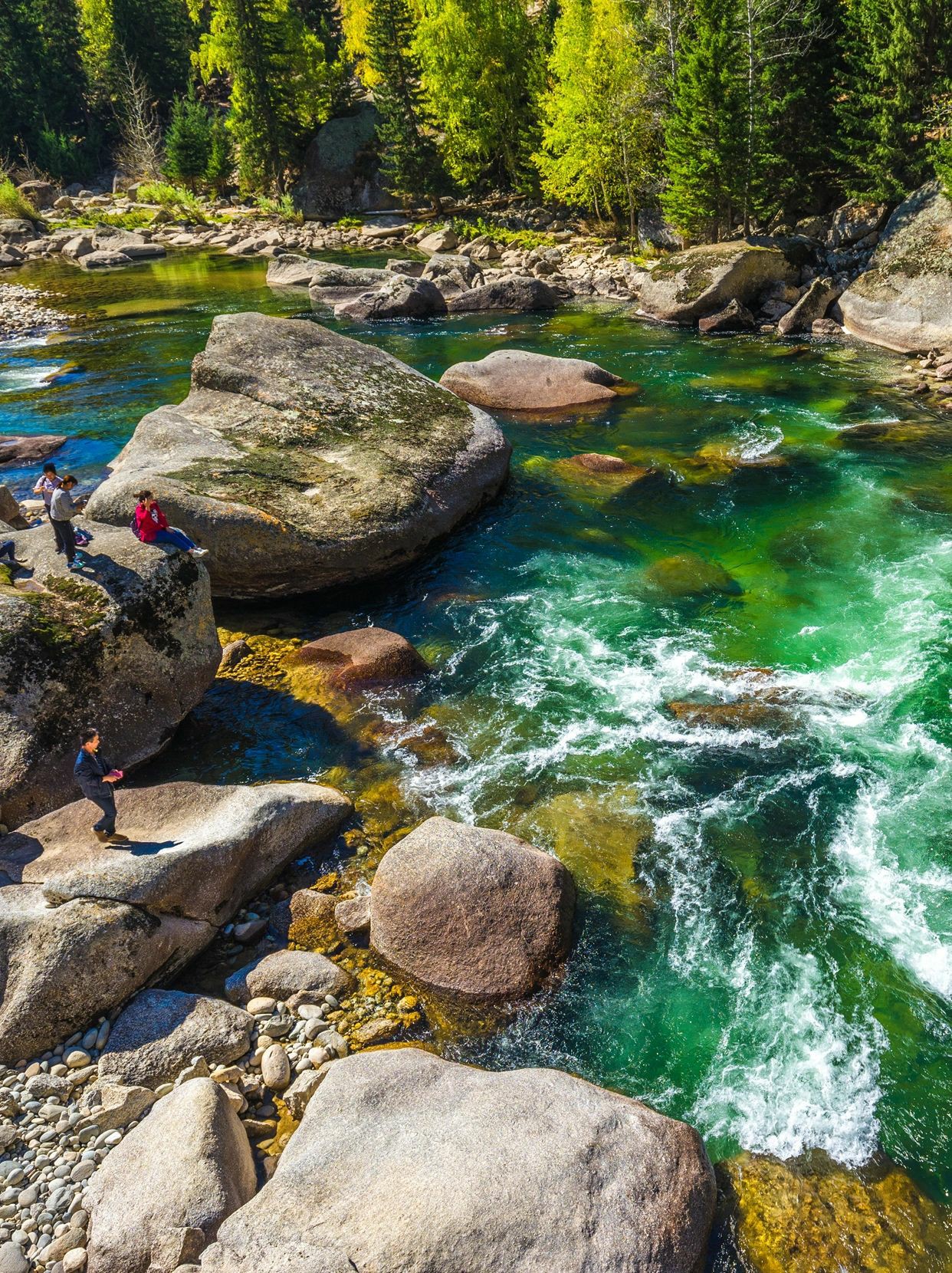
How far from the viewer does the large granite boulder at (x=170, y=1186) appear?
5602mm

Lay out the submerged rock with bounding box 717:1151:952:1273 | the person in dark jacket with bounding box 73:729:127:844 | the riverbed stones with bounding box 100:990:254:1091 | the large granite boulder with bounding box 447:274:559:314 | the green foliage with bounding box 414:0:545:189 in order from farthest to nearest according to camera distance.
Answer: the green foliage with bounding box 414:0:545:189 < the large granite boulder with bounding box 447:274:559:314 < the person in dark jacket with bounding box 73:729:127:844 < the riverbed stones with bounding box 100:990:254:1091 < the submerged rock with bounding box 717:1151:952:1273

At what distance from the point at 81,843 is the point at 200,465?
769cm

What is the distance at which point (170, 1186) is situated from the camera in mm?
5855

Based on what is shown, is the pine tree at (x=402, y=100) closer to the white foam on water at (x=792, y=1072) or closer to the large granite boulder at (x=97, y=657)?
the large granite boulder at (x=97, y=657)

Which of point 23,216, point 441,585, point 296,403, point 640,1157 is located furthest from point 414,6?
point 640,1157

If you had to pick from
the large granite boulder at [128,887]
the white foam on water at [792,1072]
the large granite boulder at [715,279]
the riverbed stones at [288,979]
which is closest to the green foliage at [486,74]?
the large granite boulder at [715,279]

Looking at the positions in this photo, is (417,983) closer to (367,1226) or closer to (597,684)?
(367,1226)

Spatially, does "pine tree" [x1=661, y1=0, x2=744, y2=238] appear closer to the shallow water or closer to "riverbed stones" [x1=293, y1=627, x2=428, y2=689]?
the shallow water

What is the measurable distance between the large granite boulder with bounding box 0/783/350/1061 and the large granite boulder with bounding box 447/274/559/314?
28.9 metres

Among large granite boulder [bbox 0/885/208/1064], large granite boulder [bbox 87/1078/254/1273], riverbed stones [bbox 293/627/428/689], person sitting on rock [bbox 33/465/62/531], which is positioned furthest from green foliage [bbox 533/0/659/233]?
large granite boulder [bbox 87/1078/254/1273]

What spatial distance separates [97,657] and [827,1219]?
9608 mm

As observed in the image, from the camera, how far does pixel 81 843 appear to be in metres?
8.67

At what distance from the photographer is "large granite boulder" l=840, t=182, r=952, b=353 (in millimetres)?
24125

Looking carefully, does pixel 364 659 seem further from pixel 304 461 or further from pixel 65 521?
pixel 304 461
